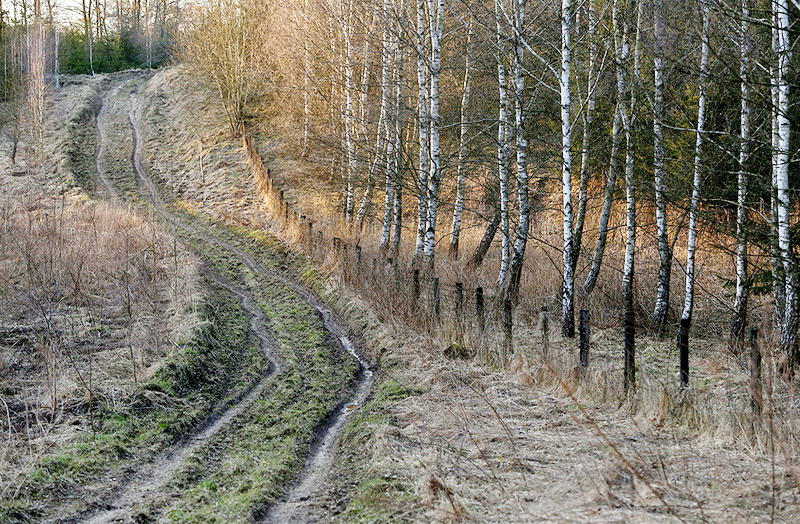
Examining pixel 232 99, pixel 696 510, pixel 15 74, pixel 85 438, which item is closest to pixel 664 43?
pixel 696 510

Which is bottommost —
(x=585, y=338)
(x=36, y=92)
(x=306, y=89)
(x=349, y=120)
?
(x=585, y=338)

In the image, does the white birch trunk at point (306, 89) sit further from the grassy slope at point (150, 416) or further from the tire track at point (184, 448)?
the grassy slope at point (150, 416)

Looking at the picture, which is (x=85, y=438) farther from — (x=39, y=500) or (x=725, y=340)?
(x=725, y=340)

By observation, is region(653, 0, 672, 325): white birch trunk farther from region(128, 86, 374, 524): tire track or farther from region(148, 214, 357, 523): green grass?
region(148, 214, 357, 523): green grass

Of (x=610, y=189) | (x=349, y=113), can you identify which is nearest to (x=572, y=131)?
(x=610, y=189)

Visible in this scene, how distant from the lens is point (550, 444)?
22.6ft

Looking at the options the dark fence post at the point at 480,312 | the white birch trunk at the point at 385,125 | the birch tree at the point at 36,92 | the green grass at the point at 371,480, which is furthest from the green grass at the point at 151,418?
the birch tree at the point at 36,92

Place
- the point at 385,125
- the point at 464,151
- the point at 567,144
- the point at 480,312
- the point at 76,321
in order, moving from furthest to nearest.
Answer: the point at 464,151 < the point at 385,125 < the point at 76,321 < the point at 567,144 < the point at 480,312

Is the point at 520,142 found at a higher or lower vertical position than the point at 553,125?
lower

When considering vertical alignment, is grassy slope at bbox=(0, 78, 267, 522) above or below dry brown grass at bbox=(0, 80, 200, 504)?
below

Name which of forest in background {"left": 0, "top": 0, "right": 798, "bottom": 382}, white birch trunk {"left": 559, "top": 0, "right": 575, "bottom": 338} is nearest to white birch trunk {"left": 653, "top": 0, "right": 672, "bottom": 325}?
forest in background {"left": 0, "top": 0, "right": 798, "bottom": 382}

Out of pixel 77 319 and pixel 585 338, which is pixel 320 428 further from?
pixel 77 319

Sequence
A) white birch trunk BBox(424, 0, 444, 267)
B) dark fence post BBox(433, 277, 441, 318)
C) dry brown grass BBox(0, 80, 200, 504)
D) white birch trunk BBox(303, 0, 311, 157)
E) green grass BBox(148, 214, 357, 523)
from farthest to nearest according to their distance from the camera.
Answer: white birch trunk BBox(303, 0, 311, 157) < white birch trunk BBox(424, 0, 444, 267) < dark fence post BBox(433, 277, 441, 318) < dry brown grass BBox(0, 80, 200, 504) < green grass BBox(148, 214, 357, 523)

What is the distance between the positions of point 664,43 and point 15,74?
4108 centimetres
